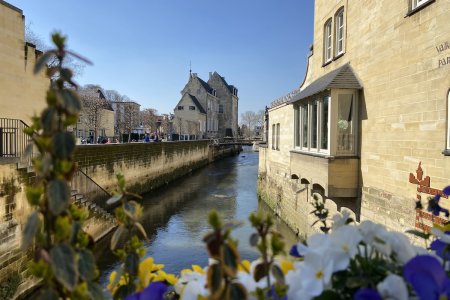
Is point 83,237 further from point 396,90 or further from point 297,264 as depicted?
point 396,90

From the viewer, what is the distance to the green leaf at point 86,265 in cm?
128

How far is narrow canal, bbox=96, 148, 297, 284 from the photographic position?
13375 mm

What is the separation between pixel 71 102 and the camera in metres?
1.27

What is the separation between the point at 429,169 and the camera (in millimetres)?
7031

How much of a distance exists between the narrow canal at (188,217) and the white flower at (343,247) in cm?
497

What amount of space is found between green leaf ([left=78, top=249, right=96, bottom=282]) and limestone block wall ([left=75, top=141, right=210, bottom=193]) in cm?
1583

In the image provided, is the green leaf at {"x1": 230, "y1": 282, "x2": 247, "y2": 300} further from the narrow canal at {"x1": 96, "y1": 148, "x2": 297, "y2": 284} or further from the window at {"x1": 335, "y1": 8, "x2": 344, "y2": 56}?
the window at {"x1": 335, "y1": 8, "x2": 344, "y2": 56}

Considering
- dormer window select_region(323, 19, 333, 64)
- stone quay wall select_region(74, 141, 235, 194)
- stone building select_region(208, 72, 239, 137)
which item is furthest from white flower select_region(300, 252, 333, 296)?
stone building select_region(208, 72, 239, 137)

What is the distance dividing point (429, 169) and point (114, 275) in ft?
22.2

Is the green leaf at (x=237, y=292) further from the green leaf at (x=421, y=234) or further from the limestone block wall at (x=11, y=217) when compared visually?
the limestone block wall at (x=11, y=217)

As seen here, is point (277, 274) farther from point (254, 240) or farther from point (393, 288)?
point (393, 288)

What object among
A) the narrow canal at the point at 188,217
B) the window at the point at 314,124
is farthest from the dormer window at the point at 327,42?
the narrow canal at the point at 188,217

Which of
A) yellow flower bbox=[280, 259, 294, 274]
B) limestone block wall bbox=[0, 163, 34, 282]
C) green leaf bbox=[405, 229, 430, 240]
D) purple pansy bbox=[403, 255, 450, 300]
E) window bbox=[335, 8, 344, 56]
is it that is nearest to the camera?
purple pansy bbox=[403, 255, 450, 300]

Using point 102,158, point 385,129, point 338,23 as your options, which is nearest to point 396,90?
point 385,129
